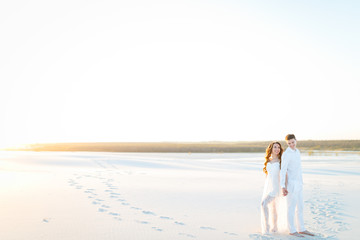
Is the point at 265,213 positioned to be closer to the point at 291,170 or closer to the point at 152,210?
the point at 291,170

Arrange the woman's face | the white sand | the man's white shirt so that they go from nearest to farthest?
the man's white shirt → the white sand → the woman's face

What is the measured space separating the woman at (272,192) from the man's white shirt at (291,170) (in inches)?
9.4

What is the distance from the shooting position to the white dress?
681cm

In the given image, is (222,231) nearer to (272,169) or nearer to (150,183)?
(272,169)

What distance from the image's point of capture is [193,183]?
14602 mm

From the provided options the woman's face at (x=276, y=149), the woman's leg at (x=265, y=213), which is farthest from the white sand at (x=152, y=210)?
the woman's face at (x=276, y=149)

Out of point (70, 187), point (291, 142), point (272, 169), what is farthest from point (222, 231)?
point (70, 187)

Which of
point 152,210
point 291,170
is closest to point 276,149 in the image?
point 291,170

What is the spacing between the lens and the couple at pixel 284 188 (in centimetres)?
661

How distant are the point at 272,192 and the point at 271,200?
0.67 ft

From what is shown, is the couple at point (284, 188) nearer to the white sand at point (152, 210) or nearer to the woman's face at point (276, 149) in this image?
the woman's face at point (276, 149)

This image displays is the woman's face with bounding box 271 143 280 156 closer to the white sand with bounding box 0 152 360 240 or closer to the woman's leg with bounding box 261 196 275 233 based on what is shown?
the woman's leg with bounding box 261 196 275 233

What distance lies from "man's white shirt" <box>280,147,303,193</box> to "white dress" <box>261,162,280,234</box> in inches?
9.2

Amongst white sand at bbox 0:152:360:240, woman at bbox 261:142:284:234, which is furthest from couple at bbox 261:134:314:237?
white sand at bbox 0:152:360:240
